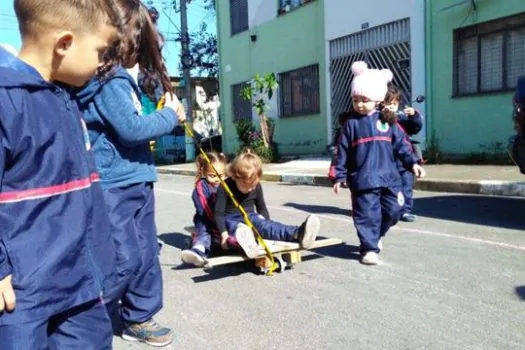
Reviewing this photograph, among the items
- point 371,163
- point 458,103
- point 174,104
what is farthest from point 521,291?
point 458,103

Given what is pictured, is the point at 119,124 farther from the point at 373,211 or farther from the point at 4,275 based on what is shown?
the point at 373,211

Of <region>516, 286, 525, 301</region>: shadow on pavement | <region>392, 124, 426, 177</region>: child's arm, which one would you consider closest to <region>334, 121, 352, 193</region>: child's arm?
<region>392, 124, 426, 177</region>: child's arm

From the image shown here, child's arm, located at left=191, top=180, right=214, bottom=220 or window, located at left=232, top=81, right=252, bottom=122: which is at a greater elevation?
window, located at left=232, top=81, right=252, bottom=122

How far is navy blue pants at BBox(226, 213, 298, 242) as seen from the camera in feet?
14.7

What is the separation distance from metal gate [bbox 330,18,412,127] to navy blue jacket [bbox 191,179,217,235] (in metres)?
8.70

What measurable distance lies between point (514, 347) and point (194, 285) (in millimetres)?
2247

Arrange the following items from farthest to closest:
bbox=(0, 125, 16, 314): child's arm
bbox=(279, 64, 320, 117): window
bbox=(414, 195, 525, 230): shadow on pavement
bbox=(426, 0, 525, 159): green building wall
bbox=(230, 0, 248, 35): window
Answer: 1. bbox=(230, 0, 248, 35): window
2. bbox=(279, 64, 320, 117): window
3. bbox=(426, 0, 525, 159): green building wall
4. bbox=(414, 195, 525, 230): shadow on pavement
5. bbox=(0, 125, 16, 314): child's arm

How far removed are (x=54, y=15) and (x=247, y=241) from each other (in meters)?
2.69

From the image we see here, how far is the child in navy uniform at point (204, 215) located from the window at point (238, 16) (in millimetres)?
15176

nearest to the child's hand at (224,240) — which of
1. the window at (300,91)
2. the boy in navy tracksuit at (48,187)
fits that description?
the boy in navy tracksuit at (48,187)

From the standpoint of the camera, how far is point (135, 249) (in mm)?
2770

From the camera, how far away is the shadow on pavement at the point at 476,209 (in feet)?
19.9

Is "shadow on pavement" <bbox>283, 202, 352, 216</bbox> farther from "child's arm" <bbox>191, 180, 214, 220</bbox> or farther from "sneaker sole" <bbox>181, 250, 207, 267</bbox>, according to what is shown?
"sneaker sole" <bbox>181, 250, 207, 267</bbox>

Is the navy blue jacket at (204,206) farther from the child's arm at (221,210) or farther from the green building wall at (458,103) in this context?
the green building wall at (458,103)
